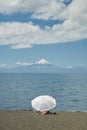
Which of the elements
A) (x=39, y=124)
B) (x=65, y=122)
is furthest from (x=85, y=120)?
(x=39, y=124)

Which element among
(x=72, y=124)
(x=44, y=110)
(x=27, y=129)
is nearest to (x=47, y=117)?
(x=44, y=110)

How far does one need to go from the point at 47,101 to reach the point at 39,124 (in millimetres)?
6385

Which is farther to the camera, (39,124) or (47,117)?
(47,117)

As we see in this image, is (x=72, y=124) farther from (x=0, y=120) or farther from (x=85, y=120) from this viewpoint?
(x=0, y=120)

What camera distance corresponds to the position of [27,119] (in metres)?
30.6

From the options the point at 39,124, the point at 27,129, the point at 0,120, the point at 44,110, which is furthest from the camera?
the point at 44,110

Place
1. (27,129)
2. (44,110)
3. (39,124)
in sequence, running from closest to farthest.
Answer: (27,129)
(39,124)
(44,110)

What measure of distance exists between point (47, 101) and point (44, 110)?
1.02 m

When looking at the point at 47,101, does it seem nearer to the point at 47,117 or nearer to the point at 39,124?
the point at 47,117

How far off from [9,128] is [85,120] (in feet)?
26.4

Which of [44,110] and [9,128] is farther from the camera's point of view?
[44,110]

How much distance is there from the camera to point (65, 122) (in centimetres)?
2895

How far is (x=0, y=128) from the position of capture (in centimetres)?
2603

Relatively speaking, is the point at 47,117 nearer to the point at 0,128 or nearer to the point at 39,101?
the point at 39,101
